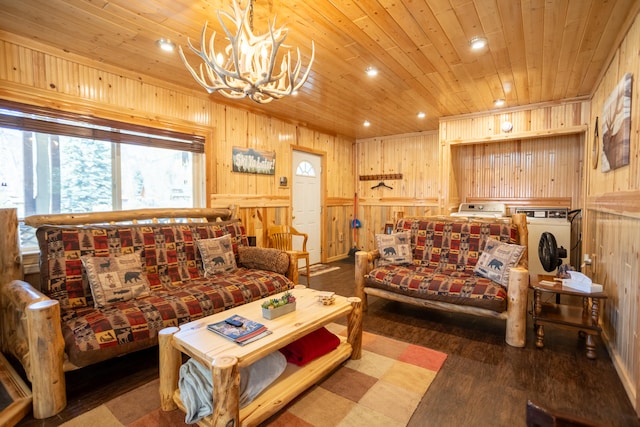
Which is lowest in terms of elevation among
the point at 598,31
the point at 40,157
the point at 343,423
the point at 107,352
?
the point at 343,423

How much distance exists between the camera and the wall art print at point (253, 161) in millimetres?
4309

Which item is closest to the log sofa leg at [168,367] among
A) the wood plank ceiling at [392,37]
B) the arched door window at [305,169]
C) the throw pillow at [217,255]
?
the throw pillow at [217,255]

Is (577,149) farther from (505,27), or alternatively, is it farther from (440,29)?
(440,29)

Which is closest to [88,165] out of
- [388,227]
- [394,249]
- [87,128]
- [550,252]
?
[87,128]

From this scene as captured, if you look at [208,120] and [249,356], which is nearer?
[249,356]

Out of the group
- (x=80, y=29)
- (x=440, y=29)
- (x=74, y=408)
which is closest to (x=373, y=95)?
(x=440, y=29)

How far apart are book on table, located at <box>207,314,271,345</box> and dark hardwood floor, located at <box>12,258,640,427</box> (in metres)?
0.81

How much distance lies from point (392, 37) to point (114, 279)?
285 cm

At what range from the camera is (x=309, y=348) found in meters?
2.07

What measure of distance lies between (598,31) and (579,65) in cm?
73

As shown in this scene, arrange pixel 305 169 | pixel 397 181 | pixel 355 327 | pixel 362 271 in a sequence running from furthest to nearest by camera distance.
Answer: pixel 397 181 → pixel 305 169 → pixel 362 271 → pixel 355 327

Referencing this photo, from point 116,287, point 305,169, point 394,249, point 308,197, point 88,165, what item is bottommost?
point 116,287

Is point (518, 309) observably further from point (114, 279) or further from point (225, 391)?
point (114, 279)

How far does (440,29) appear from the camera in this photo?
2.47 m
